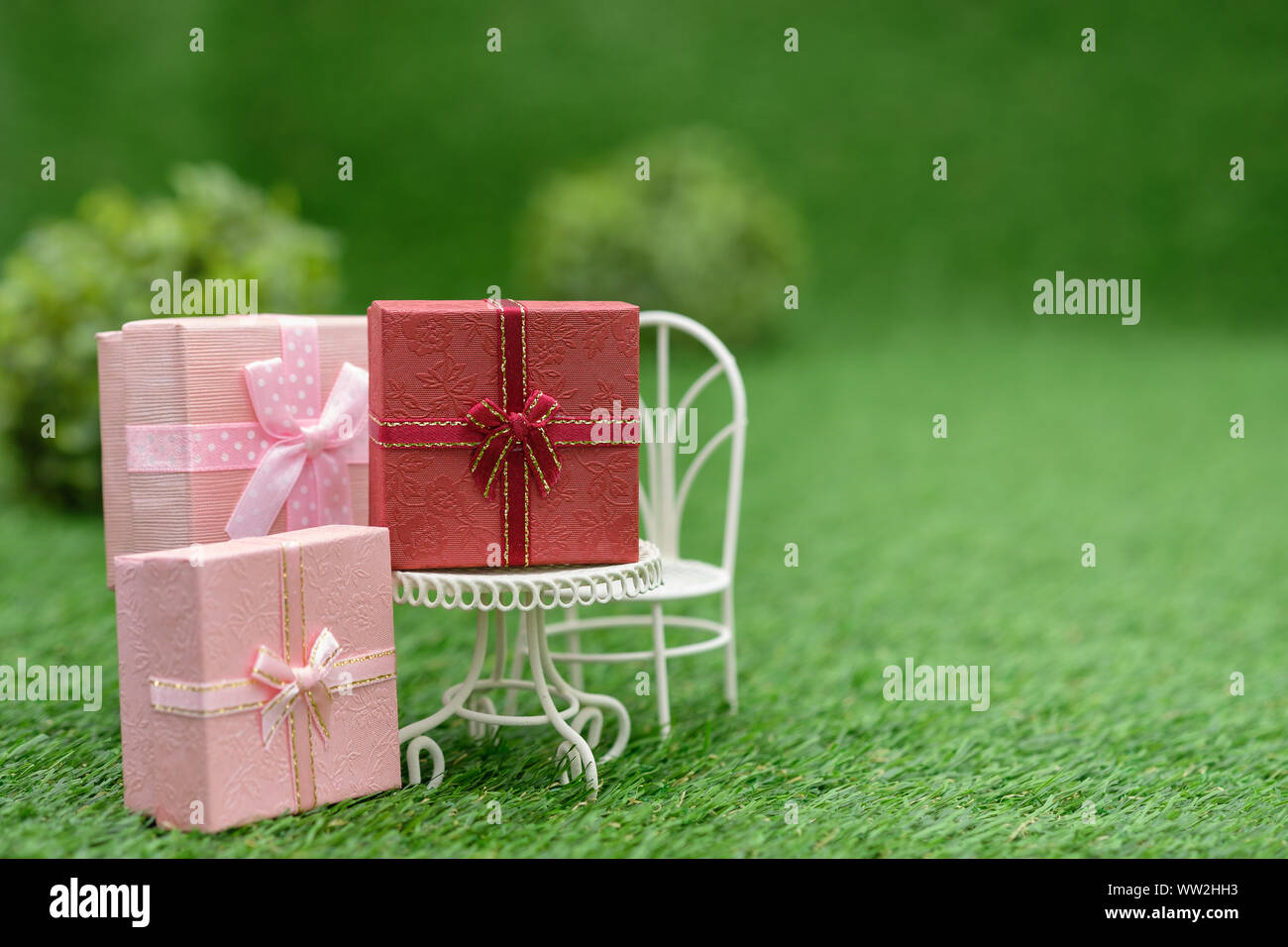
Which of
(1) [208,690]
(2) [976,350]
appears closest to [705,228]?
(2) [976,350]

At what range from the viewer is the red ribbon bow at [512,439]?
7.20ft

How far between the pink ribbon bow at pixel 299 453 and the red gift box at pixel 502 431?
0.14 meters

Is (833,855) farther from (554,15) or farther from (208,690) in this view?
(554,15)

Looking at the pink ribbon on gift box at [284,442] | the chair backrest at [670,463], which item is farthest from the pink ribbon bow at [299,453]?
the chair backrest at [670,463]

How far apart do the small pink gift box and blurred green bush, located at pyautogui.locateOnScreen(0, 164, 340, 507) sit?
2.44 m

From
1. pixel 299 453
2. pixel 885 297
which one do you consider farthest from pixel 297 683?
pixel 885 297

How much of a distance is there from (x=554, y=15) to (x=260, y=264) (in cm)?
579

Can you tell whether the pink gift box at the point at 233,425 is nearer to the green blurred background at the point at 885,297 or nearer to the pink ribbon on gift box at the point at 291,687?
the pink ribbon on gift box at the point at 291,687

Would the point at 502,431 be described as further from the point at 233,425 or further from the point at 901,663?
the point at 901,663

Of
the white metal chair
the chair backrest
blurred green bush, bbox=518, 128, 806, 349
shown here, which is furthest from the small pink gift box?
blurred green bush, bbox=518, 128, 806, 349

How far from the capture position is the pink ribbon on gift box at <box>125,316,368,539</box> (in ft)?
→ 7.52

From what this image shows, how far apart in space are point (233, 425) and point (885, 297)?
6995mm

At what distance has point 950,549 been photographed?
14.4 ft
